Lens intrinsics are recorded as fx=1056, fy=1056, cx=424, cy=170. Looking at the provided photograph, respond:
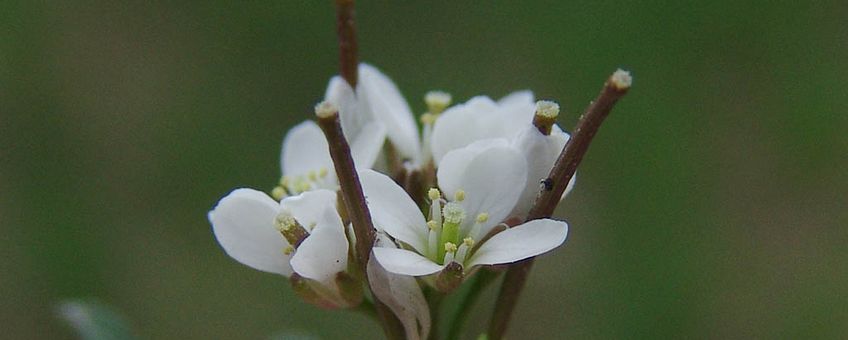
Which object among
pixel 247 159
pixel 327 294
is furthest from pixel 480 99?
pixel 247 159

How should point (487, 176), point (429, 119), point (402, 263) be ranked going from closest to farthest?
point (402, 263), point (487, 176), point (429, 119)

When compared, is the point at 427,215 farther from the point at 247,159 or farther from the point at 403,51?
the point at 403,51

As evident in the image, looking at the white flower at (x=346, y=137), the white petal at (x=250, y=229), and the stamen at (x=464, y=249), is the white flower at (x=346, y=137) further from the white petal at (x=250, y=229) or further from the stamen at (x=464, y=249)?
the stamen at (x=464, y=249)

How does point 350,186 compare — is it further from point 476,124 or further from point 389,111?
point 389,111

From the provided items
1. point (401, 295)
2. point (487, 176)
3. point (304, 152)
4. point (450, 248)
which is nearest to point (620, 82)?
point (487, 176)

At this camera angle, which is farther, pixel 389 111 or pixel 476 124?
pixel 389 111

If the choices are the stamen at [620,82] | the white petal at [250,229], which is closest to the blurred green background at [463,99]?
the white petal at [250,229]

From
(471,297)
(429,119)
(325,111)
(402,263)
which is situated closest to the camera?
(325,111)

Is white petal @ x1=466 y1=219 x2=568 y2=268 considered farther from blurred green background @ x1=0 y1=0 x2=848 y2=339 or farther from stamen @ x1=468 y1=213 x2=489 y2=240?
blurred green background @ x1=0 y1=0 x2=848 y2=339
